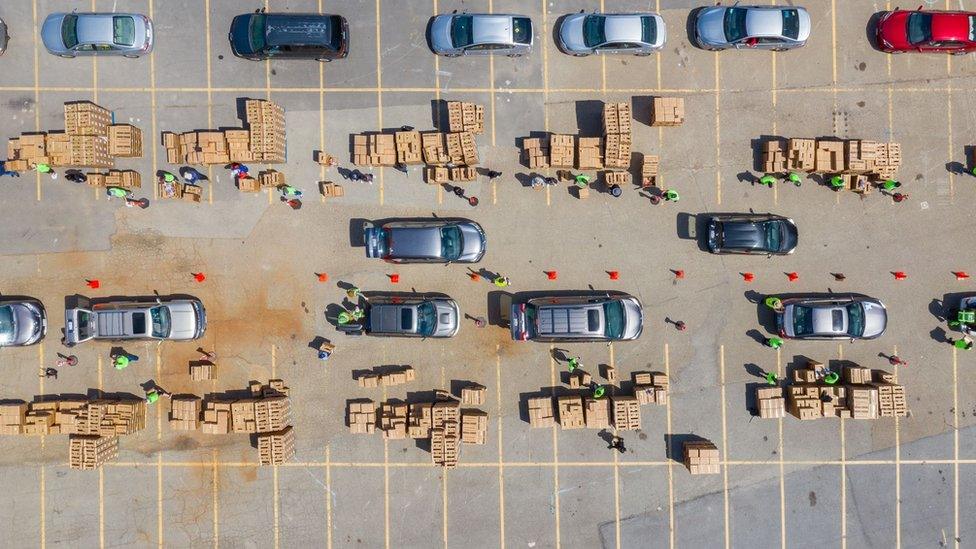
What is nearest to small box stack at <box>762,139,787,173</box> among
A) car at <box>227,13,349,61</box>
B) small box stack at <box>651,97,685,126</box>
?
small box stack at <box>651,97,685,126</box>

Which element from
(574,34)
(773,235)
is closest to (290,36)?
(574,34)

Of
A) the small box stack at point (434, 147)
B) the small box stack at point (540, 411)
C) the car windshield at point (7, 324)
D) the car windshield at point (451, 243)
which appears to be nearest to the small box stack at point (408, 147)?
the small box stack at point (434, 147)

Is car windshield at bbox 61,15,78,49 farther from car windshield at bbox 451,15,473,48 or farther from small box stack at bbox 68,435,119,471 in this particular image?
small box stack at bbox 68,435,119,471

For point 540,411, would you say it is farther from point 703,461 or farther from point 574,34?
point 574,34

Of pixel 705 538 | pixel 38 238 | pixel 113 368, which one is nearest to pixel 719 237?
pixel 705 538

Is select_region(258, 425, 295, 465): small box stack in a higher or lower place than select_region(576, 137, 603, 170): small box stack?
lower

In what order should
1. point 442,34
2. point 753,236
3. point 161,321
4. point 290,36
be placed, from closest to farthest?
point 753,236, point 290,36, point 161,321, point 442,34

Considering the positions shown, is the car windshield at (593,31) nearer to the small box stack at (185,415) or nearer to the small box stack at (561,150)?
the small box stack at (561,150)
